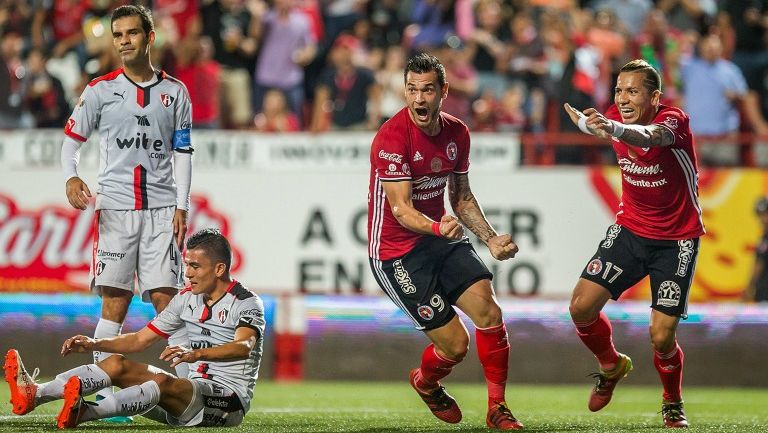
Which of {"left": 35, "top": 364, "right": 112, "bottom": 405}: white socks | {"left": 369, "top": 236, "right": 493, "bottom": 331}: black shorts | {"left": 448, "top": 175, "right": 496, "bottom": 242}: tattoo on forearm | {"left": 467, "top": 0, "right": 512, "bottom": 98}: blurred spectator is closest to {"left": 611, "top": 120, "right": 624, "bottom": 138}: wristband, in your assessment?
{"left": 448, "top": 175, "right": 496, "bottom": 242}: tattoo on forearm

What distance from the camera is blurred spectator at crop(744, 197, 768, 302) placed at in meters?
14.3

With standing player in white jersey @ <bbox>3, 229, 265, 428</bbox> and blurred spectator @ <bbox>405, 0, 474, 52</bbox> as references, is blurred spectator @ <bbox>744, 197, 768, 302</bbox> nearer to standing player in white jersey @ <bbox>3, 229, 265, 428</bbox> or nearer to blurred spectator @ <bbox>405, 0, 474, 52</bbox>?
blurred spectator @ <bbox>405, 0, 474, 52</bbox>

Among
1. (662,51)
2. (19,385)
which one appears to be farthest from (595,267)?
(662,51)

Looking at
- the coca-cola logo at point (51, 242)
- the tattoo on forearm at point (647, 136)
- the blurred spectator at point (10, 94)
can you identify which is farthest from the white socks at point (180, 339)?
the blurred spectator at point (10, 94)

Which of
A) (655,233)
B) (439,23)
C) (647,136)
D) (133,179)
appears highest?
(439,23)

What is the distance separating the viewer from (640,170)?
855cm

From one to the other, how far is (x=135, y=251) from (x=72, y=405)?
63.8 inches

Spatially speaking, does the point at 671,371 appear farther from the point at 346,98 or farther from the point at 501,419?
the point at 346,98

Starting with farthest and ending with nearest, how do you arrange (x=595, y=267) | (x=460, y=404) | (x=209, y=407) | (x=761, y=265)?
(x=761, y=265) < (x=460, y=404) < (x=595, y=267) < (x=209, y=407)

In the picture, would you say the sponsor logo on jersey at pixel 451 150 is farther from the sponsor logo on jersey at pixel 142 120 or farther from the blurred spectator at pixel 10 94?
the blurred spectator at pixel 10 94

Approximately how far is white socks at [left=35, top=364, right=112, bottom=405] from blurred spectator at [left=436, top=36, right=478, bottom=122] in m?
8.39

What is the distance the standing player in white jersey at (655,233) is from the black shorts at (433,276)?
840mm

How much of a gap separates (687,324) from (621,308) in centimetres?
61

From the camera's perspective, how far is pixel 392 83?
53.0 feet
